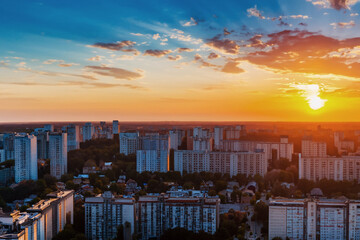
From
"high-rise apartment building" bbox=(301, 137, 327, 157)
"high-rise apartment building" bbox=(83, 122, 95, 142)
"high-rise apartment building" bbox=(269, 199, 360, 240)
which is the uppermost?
"high-rise apartment building" bbox=(83, 122, 95, 142)

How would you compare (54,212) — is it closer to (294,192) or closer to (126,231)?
(126,231)

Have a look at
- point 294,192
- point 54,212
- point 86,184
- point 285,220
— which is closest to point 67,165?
point 86,184

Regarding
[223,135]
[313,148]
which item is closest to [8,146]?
[223,135]

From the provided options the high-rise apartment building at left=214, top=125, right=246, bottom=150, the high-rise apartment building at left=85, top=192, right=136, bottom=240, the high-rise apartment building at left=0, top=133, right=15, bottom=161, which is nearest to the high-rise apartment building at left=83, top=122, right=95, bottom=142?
the high-rise apartment building at left=0, top=133, right=15, bottom=161

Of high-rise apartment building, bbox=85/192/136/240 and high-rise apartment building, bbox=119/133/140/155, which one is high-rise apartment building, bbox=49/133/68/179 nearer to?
high-rise apartment building, bbox=119/133/140/155

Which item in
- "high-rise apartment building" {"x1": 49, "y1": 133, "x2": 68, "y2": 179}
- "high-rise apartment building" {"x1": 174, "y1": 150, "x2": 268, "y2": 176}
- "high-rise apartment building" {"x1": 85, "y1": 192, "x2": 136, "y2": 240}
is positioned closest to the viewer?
"high-rise apartment building" {"x1": 85, "y1": 192, "x2": 136, "y2": 240}

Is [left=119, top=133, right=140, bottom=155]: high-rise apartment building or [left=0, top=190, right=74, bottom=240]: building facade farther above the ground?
[left=119, top=133, right=140, bottom=155]: high-rise apartment building

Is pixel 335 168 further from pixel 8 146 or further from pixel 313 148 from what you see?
pixel 8 146

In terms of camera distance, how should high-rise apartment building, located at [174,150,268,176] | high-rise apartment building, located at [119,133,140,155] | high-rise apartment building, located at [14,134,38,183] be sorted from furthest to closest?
high-rise apartment building, located at [119,133,140,155]
high-rise apartment building, located at [174,150,268,176]
high-rise apartment building, located at [14,134,38,183]
